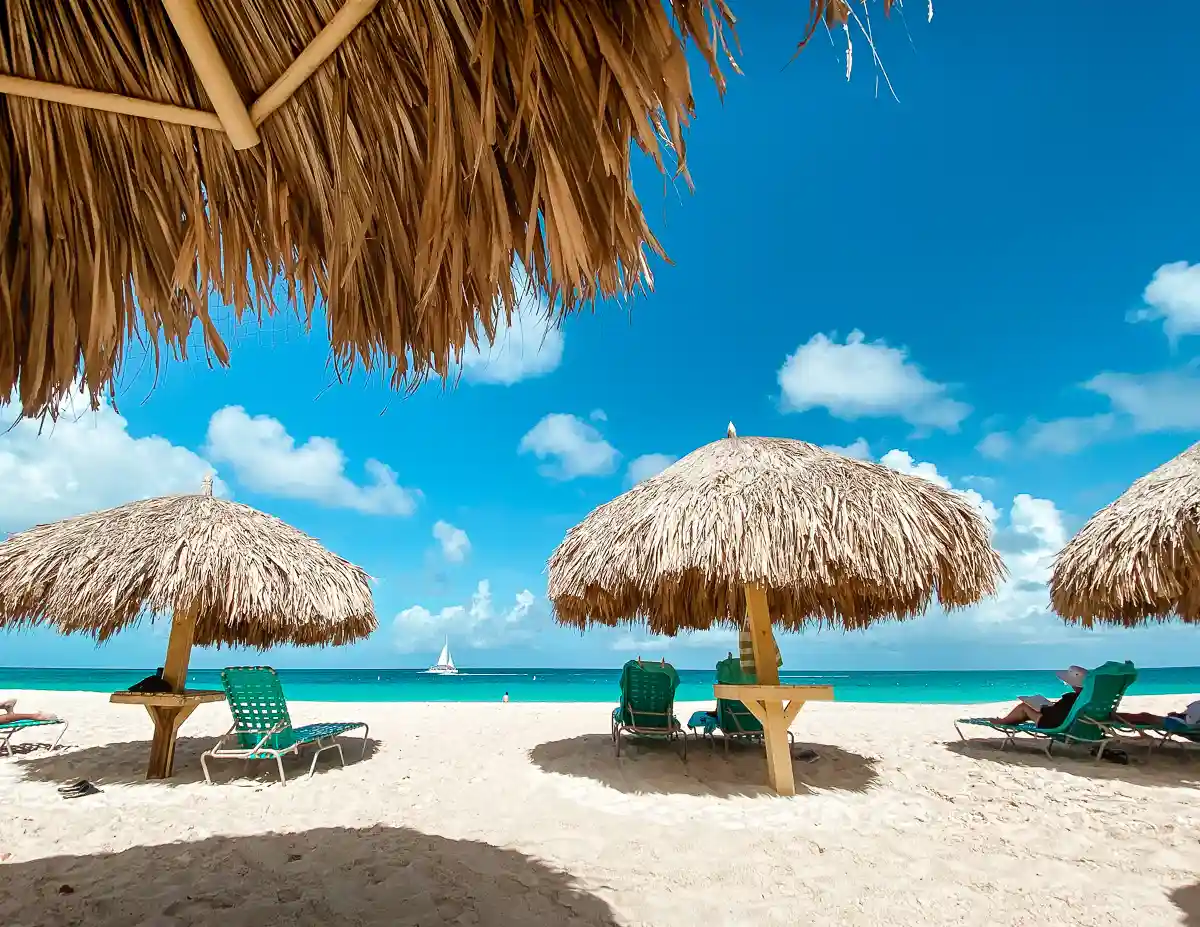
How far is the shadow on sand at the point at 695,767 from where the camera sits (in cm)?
475

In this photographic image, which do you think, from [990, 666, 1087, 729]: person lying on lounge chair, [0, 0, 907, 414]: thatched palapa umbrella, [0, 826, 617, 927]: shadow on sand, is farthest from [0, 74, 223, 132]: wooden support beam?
[990, 666, 1087, 729]: person lying on lounge chair

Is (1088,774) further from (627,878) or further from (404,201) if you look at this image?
(404,201)

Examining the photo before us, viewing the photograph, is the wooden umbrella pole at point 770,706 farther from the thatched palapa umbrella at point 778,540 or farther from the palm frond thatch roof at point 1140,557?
the palm frond thatch roof at point 1140,557

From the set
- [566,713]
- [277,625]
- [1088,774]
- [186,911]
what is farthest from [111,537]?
[1088,774]

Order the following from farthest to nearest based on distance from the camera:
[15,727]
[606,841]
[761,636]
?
[15,727]
[761,636]
[606,841]

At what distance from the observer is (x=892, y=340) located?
93.4 feet

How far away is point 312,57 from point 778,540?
3.83 m

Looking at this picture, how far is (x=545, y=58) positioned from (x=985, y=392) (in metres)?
32.3

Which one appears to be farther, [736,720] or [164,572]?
[736,720]

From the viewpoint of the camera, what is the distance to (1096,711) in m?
5.71

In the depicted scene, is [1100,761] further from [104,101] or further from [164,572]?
[164,572]

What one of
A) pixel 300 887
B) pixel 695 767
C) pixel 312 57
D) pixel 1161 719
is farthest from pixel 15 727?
pixel 1161 719

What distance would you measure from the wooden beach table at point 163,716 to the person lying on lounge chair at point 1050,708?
22.6 ft

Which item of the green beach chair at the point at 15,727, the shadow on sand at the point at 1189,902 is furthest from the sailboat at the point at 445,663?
the shadow on sand at the point at 1189,902
